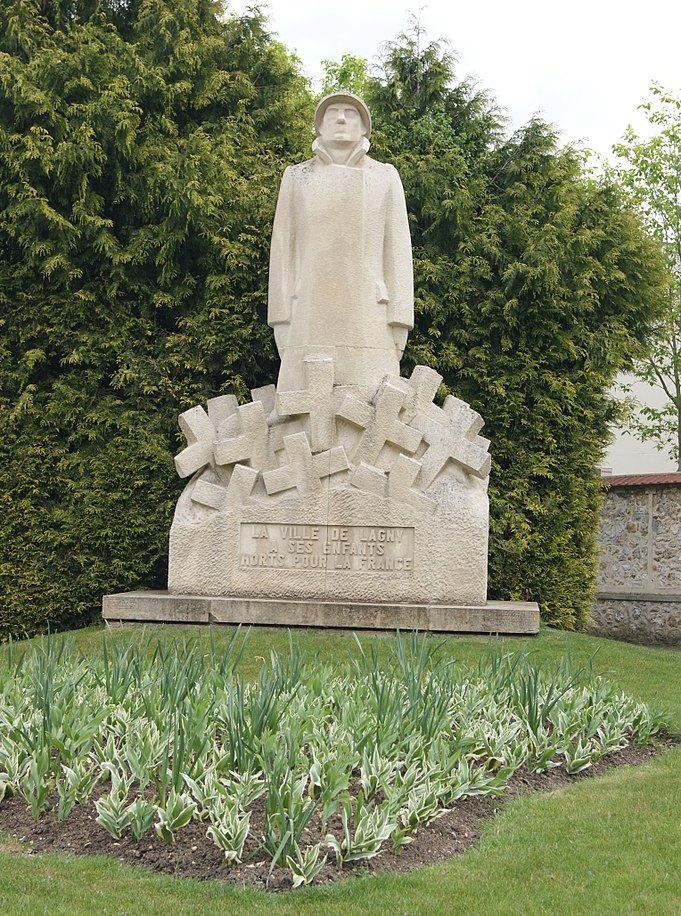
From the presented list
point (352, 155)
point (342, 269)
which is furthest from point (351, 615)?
point (352, 155)

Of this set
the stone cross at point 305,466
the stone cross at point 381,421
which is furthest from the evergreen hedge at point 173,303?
the stone cross at point 381,421

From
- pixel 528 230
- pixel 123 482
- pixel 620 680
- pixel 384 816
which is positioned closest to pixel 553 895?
pixel 384 816

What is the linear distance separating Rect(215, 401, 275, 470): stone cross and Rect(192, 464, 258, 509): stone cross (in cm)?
9

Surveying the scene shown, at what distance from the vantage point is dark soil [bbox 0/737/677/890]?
141 inches

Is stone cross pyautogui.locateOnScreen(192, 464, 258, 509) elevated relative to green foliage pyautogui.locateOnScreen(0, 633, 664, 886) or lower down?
elevated

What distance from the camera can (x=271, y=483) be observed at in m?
8.59

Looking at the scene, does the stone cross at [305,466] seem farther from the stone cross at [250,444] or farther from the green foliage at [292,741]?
the green foliage at [292,741]

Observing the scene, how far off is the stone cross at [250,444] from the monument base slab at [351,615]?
111 centimetres

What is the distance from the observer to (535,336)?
11.4 meters

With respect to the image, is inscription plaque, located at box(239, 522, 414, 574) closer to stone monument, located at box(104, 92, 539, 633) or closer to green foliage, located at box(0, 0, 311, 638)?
stone monument, located at box(104, 92, 539, 633)

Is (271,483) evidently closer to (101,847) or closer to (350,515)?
(350,515)

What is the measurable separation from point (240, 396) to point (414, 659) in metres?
6.39

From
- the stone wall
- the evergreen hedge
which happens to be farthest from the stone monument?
the stone wall

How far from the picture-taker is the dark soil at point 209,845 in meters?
3.58
